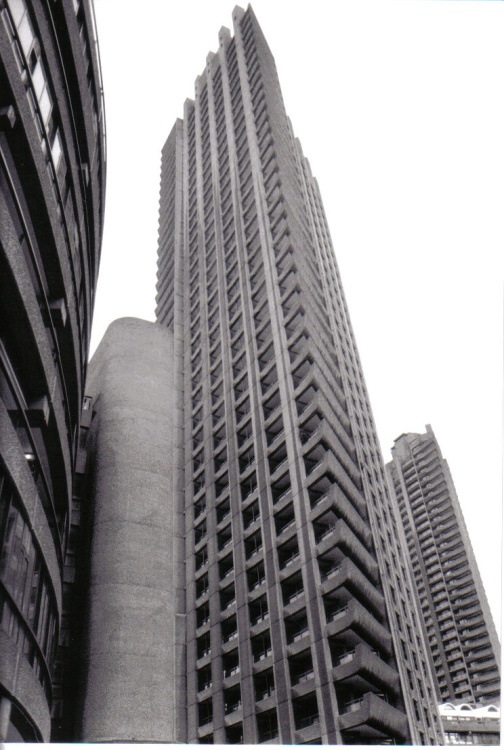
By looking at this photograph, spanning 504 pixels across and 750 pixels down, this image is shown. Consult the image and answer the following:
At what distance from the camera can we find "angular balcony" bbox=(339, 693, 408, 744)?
1839 cm

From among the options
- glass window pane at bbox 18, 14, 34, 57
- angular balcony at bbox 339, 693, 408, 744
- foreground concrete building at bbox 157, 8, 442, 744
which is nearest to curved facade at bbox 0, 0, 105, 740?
glass window pane at bbox 18, 14, 34, 57

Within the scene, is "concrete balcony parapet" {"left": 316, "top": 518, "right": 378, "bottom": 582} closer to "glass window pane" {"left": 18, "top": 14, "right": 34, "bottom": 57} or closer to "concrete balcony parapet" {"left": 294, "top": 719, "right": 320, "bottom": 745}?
"concrete balcony parapet" {"left": 294, "top": 719, "right": 320, "bottom": 745}

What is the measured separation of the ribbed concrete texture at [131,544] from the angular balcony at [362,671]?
7.09 meters

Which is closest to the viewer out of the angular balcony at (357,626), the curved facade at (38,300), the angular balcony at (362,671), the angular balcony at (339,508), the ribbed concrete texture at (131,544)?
the curved facade at (38,300)

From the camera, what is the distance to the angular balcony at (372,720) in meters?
18.4

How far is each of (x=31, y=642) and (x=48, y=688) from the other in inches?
130

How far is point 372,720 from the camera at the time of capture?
1845cm

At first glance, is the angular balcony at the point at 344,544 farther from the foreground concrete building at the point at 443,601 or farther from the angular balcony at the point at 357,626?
the foreground concrete building at the point at 443,601

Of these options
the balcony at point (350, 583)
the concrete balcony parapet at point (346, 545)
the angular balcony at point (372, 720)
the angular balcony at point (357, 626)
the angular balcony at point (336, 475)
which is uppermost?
the angular balcony at point (336, 475)

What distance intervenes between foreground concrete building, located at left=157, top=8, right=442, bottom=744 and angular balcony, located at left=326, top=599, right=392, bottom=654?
6cm

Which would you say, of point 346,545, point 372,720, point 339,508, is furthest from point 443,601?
point 372,720

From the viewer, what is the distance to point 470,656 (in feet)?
140

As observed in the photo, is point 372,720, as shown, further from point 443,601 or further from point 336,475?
point 443,601

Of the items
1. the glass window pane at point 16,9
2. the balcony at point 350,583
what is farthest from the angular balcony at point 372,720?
the glass window pane at point 16,9
